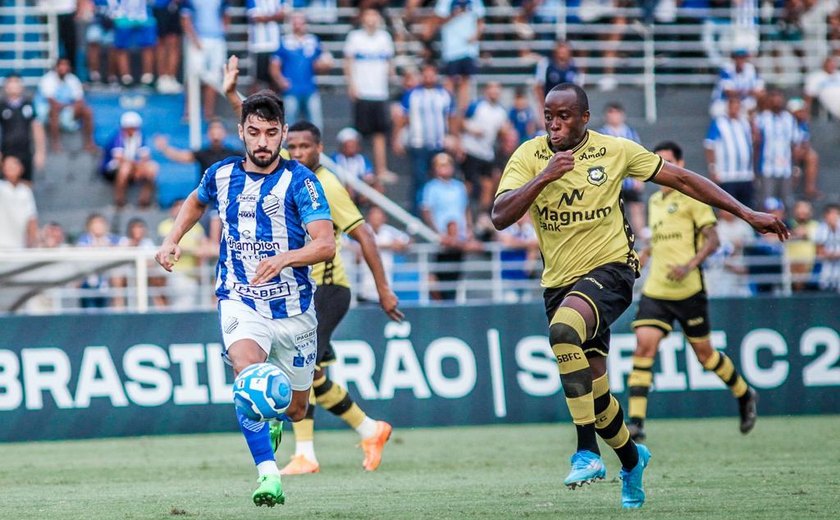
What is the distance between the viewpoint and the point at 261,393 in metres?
7.61

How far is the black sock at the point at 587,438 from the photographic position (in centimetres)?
800

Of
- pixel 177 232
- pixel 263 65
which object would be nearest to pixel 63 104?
pixel 263 65

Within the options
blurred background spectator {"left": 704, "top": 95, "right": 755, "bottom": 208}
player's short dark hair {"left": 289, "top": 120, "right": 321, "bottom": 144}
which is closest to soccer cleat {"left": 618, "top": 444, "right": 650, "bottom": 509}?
player's short dark hair {"left": 289, "top": 120, "right": 321, "bottom": 144}

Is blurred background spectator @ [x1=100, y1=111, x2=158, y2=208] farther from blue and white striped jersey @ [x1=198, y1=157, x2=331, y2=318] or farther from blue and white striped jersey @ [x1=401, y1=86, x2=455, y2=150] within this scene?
blue and white striped jersey @ [x1=198, y1=157, x2=331, y2=318]

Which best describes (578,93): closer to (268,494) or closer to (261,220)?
(261,220)

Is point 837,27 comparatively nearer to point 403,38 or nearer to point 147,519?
point 403,38

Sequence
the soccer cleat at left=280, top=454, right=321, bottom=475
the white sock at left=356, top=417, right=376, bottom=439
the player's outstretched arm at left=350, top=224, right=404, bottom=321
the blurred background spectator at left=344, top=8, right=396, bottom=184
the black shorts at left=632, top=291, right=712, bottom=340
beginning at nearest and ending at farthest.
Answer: the player's outstretched arm at left=350, top=224, right=404, bottom=321
the soccer cleat at left=280, top=454, right=321, bottom=475
the white sock at left=356, top=417, right=376, bottom=439
the black shorts at left=632, top=291, right=712, bottom=340
the blurred background spectator at left=344, top=8, right=396, bottom=184

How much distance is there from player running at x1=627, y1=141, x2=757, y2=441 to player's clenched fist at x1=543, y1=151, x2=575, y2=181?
5408 mm

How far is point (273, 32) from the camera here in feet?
67.5

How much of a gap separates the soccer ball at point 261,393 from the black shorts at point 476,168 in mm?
12908

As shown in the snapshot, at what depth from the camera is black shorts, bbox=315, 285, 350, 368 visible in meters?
11.0

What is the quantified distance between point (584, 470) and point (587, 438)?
0.26m

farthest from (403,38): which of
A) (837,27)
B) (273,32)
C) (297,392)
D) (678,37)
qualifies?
(297,392)

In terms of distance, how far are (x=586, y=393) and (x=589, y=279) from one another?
2.46ft
